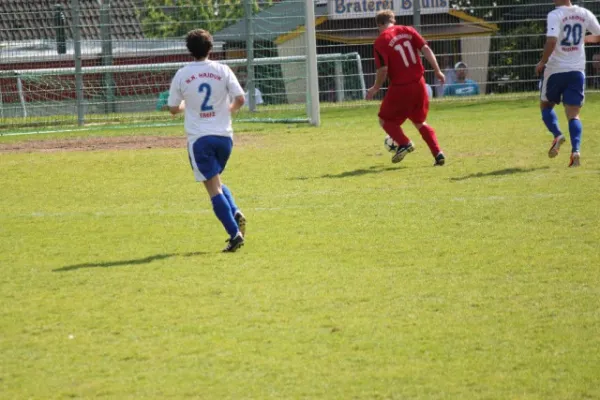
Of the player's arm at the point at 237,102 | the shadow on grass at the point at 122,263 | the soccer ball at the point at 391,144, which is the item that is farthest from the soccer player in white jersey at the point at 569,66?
the shadow on grass at the point at 122,263

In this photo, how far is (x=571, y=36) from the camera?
12.8 metres

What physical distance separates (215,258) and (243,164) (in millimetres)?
6211

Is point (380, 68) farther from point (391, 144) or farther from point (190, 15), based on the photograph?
point (190, 15)

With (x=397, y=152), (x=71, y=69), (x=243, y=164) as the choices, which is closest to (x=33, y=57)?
(x=71, y=69)

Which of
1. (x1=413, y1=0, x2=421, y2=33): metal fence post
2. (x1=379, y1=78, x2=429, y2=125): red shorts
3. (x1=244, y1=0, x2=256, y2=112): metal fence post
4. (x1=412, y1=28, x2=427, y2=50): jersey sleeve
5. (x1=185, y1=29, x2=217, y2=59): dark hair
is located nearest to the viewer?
(x1=185, y1=29, x2=217, y2=59): dark hair

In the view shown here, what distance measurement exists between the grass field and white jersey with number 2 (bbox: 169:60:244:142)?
39.3 inches

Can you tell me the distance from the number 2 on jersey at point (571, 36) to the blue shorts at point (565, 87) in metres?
0.35

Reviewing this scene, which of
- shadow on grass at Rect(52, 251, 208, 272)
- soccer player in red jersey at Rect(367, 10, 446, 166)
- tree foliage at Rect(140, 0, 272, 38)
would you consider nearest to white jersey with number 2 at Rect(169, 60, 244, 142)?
shadow on grass at Rect(52, 251, 208, 272)

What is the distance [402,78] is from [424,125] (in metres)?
0.65

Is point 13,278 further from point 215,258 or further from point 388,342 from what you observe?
point 388,342

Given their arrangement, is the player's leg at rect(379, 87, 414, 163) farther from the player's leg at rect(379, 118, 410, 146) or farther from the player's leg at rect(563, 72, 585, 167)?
the player's leg at rect(563, 72, 585, 167)

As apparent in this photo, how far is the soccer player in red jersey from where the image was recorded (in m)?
13.2

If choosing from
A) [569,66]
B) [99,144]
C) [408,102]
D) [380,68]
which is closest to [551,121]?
[569,66]

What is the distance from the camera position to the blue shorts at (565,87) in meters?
12.8
